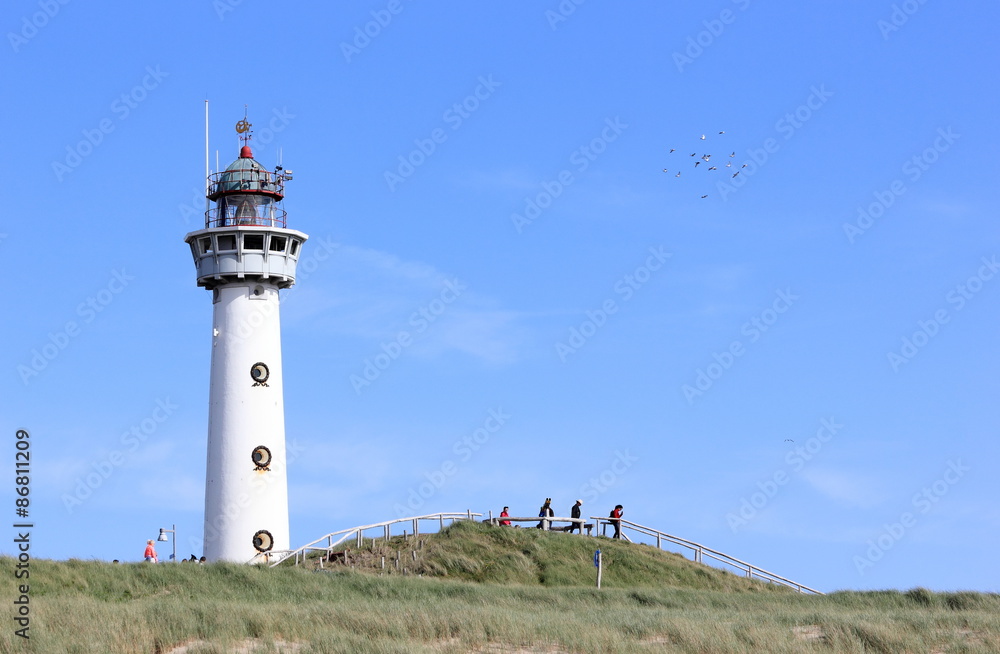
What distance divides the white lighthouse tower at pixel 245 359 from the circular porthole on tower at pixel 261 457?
33mm

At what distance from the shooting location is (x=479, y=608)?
30.9m

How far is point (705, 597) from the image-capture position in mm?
39344

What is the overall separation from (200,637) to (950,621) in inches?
648

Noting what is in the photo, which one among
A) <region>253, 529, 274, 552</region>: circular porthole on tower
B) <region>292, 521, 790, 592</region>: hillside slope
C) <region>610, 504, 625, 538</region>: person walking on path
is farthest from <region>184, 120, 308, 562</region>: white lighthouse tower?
<region>610, 504, 625, 538</region>: person walking on path

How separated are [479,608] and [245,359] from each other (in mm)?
18032

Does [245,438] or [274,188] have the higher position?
[274,188]

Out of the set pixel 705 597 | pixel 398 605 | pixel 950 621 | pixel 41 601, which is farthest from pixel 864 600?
pixel 41 601

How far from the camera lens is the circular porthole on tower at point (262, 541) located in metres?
44.8

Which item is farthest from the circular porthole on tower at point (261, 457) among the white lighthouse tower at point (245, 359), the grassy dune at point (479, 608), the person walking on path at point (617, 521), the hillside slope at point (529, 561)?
the person walking on path at point (617, 521)

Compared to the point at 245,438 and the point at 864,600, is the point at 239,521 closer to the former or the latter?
the point at 245,438

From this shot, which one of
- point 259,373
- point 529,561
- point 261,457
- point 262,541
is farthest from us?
point 259,373

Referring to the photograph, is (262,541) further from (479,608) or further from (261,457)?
(479,608)

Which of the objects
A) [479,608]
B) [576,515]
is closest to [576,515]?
[576,515]

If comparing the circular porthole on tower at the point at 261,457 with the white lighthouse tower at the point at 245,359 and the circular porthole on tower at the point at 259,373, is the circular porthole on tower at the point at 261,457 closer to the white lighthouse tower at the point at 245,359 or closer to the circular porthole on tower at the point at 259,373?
the white lighthouse tower at the point at 245,359
